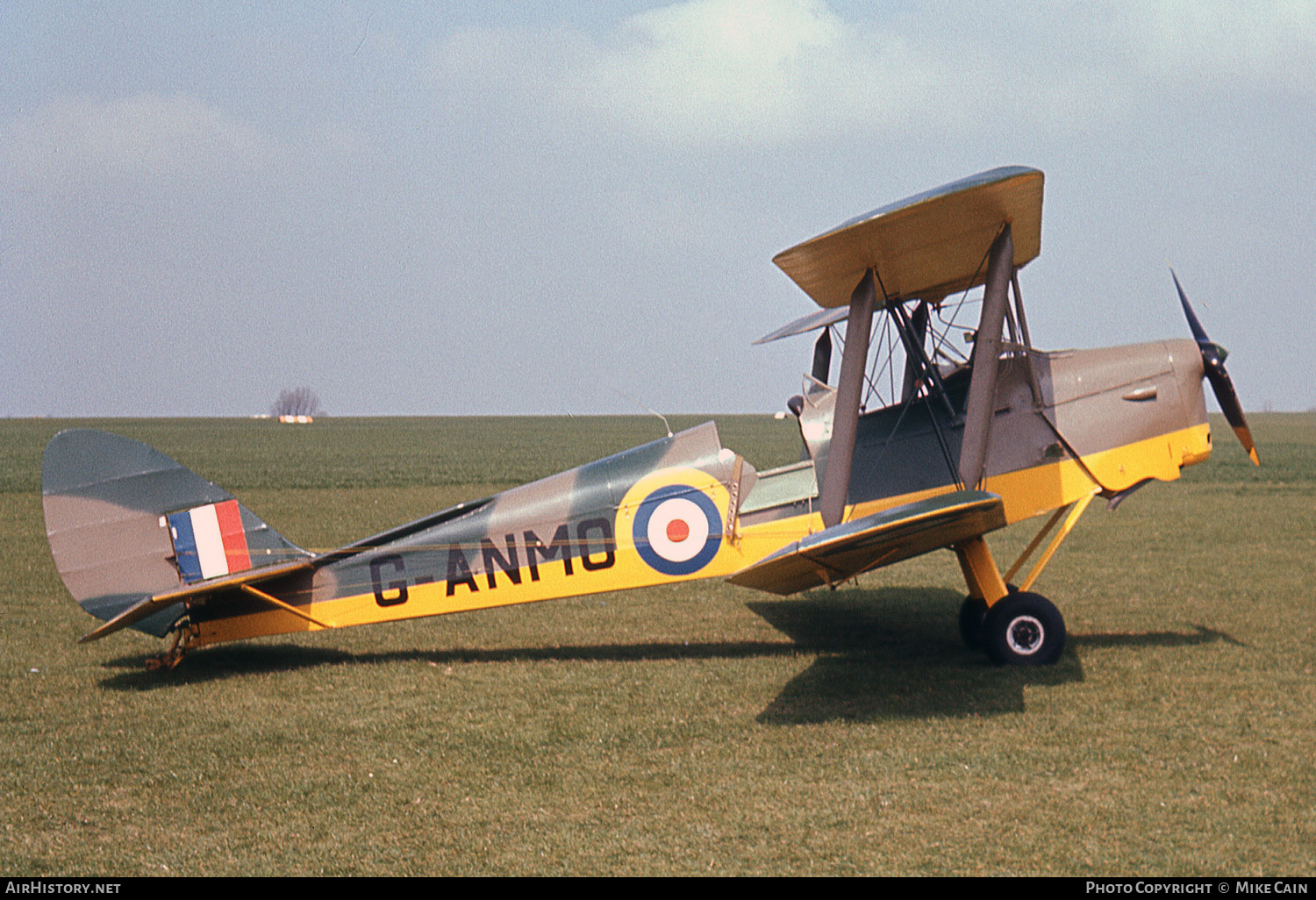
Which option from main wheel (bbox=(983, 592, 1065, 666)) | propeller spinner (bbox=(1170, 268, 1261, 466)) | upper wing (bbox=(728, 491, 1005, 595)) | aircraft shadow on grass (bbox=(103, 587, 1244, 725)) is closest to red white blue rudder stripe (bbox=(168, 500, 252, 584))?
aircraft shadow on grass (bbox=(103, 587, 1244, 725))

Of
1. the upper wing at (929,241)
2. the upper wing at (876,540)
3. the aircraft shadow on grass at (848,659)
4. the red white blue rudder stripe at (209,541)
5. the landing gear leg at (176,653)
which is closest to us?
the upper wing at (876,540)

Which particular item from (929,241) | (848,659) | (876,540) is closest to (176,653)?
(848,659)

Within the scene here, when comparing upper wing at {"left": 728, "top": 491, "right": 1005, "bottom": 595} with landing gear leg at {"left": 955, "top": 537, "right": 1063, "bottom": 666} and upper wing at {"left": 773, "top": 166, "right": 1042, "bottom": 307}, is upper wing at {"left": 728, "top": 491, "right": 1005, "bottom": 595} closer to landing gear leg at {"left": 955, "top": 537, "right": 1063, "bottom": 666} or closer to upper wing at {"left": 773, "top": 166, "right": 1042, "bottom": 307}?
landing gear leg at {"left": 955, "top": 537, "right": 1063, "bottom": 666}

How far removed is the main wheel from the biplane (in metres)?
0.01

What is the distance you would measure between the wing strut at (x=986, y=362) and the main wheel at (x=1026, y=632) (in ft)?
3.50

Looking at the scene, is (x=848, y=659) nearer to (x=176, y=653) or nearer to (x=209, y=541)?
(x=209, y=541)

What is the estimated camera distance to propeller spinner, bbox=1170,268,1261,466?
676 cm

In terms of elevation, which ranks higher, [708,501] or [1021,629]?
[708,501]

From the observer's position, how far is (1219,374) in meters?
6.83

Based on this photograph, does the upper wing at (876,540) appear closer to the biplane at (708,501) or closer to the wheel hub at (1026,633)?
the biplane at (708,501)

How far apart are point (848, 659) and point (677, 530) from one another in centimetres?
161

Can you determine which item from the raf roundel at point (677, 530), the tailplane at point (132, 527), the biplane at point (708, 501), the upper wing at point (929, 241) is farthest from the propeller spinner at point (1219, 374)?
the tailplane at point (132, 527)

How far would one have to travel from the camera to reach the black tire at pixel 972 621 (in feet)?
24.2

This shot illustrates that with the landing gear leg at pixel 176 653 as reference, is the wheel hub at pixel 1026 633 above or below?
below
